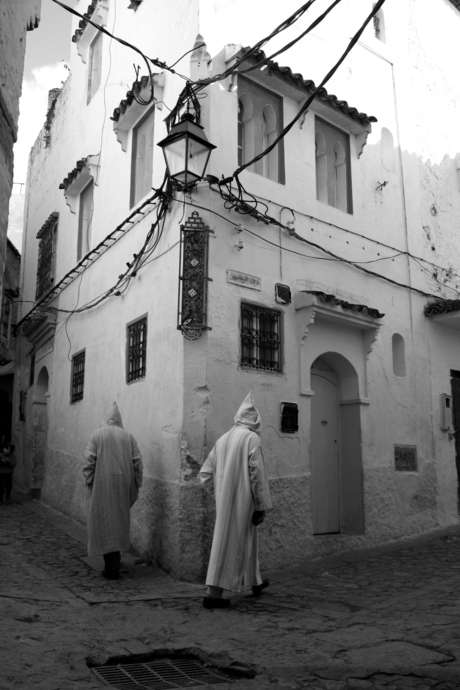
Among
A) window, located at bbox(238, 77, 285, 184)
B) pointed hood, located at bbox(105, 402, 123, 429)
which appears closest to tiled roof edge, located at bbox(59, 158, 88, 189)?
window, located at bbox(238, 77, 285, 184)

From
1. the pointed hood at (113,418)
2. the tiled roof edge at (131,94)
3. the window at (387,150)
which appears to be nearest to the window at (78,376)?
the pointed hood at (113,418)

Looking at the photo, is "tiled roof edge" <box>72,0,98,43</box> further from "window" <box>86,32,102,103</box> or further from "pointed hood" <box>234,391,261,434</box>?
"pointed hood" <box>234,391,261,434</box>

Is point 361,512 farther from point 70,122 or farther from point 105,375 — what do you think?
point 70,122

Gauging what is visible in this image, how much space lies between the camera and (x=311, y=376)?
8742 millimetres

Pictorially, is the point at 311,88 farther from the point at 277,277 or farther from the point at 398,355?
the point at 398,355

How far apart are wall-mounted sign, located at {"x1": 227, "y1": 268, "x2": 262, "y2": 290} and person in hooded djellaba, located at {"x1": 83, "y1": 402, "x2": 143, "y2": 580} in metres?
2.08

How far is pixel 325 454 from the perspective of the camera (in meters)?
8.71

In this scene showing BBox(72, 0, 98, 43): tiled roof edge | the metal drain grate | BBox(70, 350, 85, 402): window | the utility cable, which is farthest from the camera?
BBox(72, 0, 98, 43): tiled roof edge

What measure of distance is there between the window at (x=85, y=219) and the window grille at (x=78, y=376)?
6.02ft

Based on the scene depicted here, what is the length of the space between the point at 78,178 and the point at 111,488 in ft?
20.3

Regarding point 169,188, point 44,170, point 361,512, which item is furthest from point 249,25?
point 44,170

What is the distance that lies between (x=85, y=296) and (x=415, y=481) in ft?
19.4

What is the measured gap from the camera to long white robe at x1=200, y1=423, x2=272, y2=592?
18.8ft

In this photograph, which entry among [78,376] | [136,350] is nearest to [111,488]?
[136,350]
